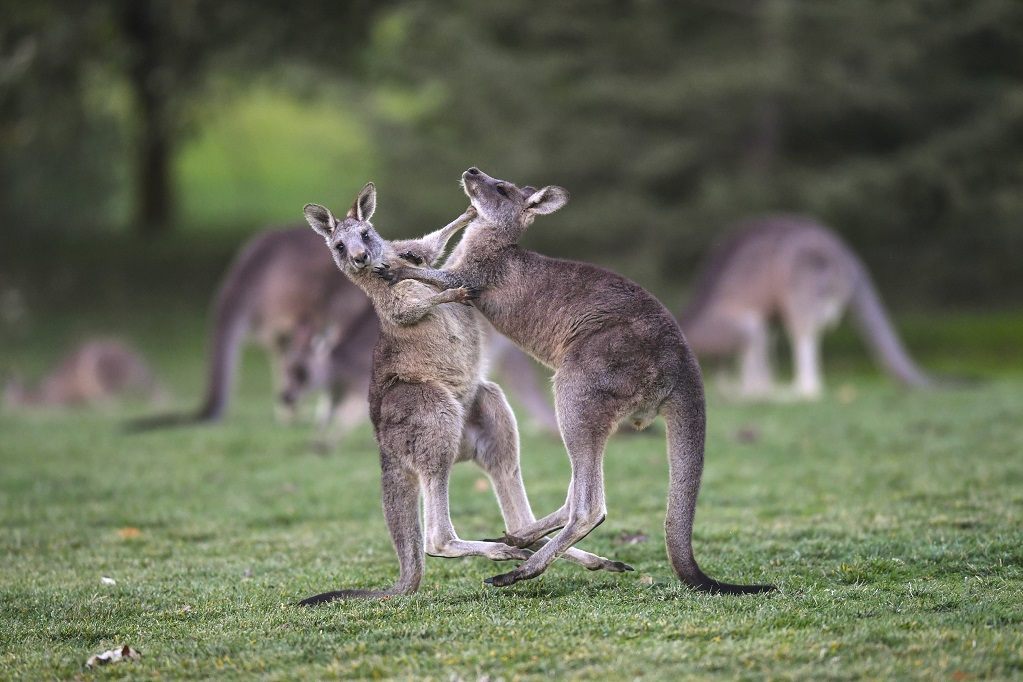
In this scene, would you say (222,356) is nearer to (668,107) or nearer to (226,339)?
(226,339)

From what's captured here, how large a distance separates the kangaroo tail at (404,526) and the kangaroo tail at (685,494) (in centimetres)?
102

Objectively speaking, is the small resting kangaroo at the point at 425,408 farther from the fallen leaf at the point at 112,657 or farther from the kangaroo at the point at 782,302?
the kangaroo at the point at 782,302

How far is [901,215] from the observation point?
55.1ft

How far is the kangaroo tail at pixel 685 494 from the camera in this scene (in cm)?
499

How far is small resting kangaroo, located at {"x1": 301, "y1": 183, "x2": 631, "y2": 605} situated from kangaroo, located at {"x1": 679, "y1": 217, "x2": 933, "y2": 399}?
685 cm

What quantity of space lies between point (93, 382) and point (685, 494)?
12279 mm

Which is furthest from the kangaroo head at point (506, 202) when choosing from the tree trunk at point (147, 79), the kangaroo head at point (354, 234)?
the tree trunk at point (147, 79)

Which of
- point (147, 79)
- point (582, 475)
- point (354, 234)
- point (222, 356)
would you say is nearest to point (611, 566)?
point (582, 475)

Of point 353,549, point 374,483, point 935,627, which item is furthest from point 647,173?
point 935,627

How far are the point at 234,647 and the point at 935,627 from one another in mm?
2434

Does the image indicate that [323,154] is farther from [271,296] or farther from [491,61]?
[271,296]

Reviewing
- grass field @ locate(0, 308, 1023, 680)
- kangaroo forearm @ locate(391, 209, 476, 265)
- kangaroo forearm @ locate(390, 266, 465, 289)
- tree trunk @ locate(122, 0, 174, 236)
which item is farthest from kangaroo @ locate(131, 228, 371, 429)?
tree trunk @ locate(122, 0, 174, 236)

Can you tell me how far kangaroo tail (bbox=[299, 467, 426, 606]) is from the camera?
5.18 metres

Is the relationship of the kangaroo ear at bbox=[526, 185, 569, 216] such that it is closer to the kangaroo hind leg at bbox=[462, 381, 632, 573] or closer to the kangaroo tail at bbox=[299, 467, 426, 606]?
the kangaroo hind leg at bbox=[462, 381, 632, 573]
